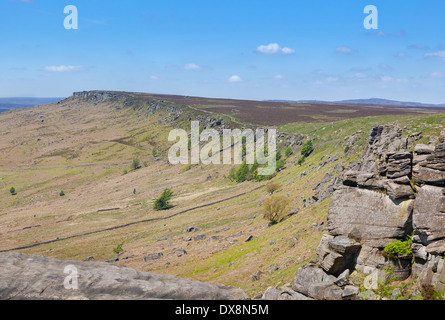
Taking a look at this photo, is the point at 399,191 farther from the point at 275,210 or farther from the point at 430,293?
the point at 275,210

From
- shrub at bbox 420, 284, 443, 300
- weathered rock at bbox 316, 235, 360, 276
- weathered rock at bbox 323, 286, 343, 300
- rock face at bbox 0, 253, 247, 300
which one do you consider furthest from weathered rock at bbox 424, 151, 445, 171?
rock face at bbox 0, 253, 247, 300

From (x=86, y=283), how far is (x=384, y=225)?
78.1 ft

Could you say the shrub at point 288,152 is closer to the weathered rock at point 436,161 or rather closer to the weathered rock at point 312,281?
the weathered rock at point 312,281

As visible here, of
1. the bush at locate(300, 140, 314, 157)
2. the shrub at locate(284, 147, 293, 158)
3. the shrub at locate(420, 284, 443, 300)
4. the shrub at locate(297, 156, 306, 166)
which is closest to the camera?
the shrub at locate(420, 284, 443, 300)

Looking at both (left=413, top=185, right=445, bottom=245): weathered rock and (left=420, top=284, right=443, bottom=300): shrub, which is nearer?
(left=420, top=284, right=443, bottom=300): shrub

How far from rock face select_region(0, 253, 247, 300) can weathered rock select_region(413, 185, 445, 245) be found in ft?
56.3

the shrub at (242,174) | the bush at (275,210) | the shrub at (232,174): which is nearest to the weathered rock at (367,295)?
the bush at (275,210)

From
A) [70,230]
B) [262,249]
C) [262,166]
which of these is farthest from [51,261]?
[262,166]

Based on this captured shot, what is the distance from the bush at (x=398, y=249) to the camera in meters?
22.4

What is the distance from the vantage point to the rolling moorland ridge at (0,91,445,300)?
74.6 feet

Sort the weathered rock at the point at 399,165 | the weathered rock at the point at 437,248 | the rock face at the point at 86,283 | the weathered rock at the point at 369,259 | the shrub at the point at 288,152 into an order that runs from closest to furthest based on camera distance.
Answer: the weathered rock at the point at 437,248 → the rock face at the point at 86,283 → the weathered rock at the point at 369,259 → the weathered rock at the point at 399,165 → the shrub at the point at 288,152

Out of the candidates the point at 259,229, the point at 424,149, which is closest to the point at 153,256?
the point at 259,229

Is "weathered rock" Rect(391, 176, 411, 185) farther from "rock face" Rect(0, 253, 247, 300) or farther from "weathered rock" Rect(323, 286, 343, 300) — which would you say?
"rock face" Rect(0, 253, 247, 300)

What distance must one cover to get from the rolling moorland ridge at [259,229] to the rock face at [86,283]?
4.1 inches
